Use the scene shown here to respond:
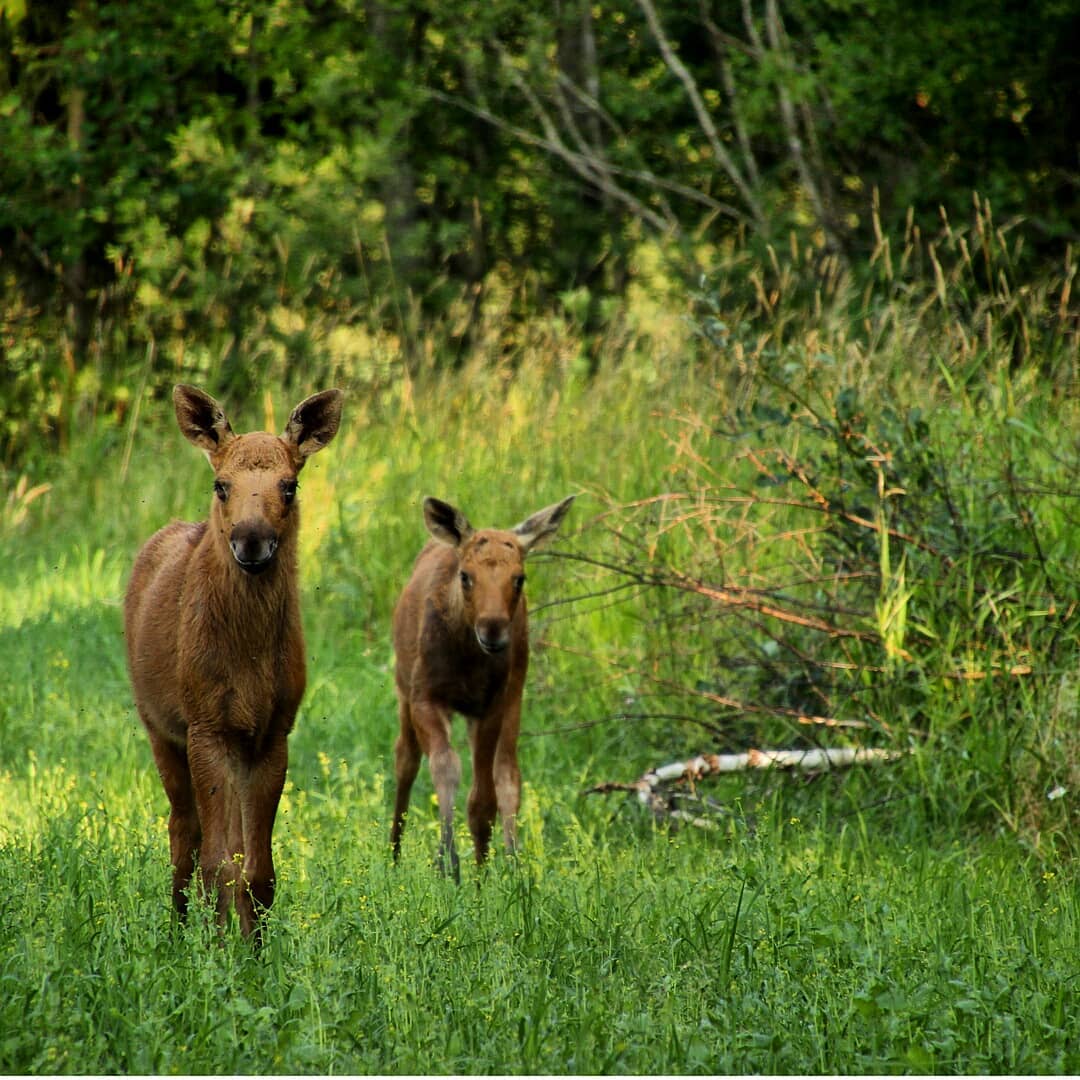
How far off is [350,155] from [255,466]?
43.0 ft

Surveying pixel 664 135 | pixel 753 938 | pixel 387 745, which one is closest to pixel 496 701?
pixel 387 745

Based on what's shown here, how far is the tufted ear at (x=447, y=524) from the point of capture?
7.58 metres

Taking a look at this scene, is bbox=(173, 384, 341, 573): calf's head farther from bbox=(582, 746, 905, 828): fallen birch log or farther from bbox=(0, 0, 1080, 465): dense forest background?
bbox=(0, 0, 1080, 465): dense forest background

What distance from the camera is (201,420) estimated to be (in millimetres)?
5758

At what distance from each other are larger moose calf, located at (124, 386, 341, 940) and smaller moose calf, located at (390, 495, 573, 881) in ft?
5.03

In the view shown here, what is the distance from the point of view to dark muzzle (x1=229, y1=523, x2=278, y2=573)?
5184mm


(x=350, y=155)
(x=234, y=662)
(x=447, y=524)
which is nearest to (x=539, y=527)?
(x=447, y=524)

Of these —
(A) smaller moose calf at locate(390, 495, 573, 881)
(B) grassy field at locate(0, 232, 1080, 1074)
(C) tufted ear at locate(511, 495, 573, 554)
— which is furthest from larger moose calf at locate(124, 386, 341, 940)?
(C) tufted ear at locate(511, 495, 573, 554)

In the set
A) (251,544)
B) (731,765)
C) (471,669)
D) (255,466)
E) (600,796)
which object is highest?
(255,466)

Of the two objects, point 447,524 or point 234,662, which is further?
point 447,524

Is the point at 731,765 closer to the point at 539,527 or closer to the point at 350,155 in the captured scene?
the point at 539,527

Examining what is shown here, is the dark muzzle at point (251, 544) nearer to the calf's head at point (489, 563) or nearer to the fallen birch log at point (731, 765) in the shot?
the calf's head at point (489, 563)

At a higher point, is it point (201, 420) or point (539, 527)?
point (201, 420)

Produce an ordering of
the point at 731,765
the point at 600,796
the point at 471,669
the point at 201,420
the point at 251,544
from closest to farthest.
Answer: the point at 251,544
the point at 201,420
the point at 471,669
the point at 731,765
the point at 600,796
